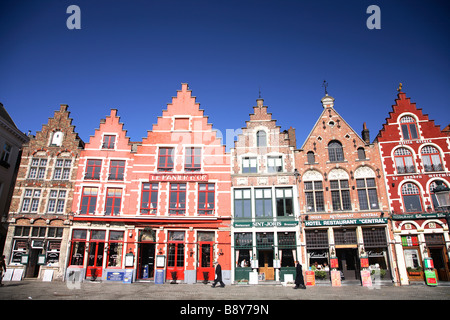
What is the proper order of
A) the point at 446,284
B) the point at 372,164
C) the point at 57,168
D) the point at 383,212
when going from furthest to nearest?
the point at 57,168 → the point at 372,164 → the point at 383,212 → the point at 446,284

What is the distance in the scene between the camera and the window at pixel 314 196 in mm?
22078

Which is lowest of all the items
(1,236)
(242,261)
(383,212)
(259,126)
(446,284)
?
(446,284)

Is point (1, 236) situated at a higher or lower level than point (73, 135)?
lower

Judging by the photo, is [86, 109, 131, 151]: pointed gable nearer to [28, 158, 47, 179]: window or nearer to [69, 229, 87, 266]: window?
[28, 158, 47, 179]: window

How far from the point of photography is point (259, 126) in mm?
24516

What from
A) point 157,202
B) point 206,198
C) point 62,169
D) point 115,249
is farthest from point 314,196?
point 62,169

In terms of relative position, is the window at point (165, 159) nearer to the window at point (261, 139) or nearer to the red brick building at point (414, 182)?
the window at point (261, 139)

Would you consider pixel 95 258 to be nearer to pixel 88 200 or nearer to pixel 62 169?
pixel 88 200

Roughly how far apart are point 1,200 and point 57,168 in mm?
6476

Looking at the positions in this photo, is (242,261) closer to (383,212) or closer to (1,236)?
(383,212)

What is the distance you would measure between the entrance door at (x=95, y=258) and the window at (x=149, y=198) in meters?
4.10

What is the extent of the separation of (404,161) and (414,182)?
5.75 feet

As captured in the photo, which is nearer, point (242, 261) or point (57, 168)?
point (242, 261)

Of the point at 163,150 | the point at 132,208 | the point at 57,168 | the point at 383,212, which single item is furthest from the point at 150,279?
the point at 383,212
